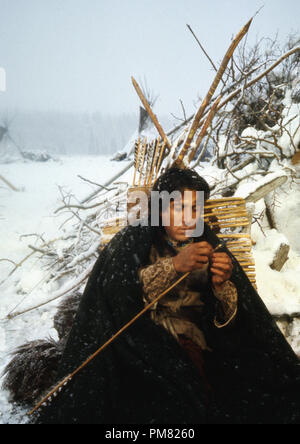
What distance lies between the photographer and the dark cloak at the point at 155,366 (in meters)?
1.08

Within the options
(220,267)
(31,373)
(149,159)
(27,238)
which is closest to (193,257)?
(220,267)

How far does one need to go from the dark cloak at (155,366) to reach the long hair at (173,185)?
0.07 metres

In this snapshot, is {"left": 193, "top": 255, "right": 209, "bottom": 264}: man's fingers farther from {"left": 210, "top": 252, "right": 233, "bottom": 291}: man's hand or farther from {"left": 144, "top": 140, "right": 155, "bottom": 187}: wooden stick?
{"left": 144, "top": 140, "right": 155, "bottom": 187}: wooden stick

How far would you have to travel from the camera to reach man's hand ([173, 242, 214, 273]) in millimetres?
1134

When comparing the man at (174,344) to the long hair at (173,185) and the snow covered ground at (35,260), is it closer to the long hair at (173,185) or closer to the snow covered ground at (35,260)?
the long hair at (173,185)

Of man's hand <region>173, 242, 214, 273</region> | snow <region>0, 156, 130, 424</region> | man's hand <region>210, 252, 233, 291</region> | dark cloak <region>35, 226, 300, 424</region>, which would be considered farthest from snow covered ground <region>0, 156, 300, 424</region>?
man's hand <region>173, 242, 214, 273</region>

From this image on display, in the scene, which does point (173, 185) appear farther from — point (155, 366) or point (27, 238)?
point (27, 238)

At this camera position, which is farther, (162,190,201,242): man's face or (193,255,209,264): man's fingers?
(162,190,201,242): man's face

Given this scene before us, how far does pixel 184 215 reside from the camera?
1319 millimetres

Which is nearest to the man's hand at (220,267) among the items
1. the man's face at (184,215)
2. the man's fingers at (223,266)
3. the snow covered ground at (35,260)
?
the man's fingers at (223,266)

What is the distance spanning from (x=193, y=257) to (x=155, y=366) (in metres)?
0.60

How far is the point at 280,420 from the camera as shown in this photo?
1045 millimetres

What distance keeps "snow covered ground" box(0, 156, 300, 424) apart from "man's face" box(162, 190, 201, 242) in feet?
5.28

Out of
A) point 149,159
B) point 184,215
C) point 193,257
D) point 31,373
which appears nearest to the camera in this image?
point 193,257
